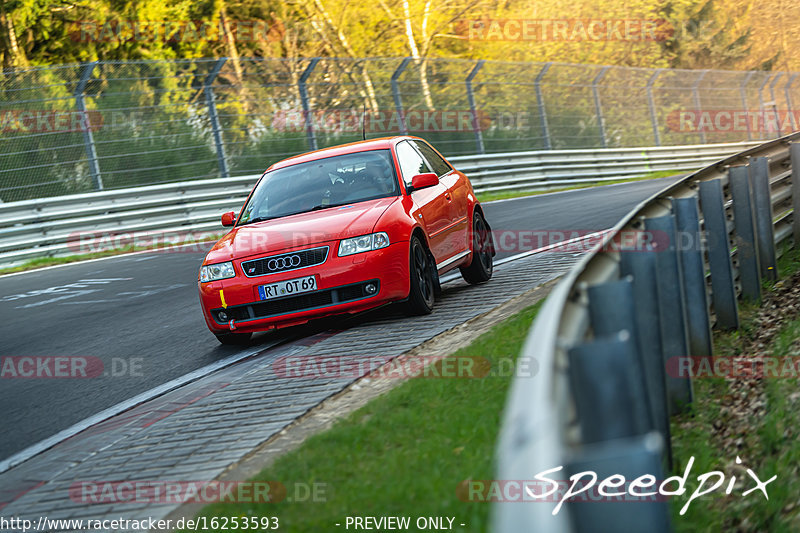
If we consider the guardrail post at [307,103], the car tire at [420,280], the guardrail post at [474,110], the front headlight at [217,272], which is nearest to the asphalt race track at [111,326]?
the front headlight at [217,272]

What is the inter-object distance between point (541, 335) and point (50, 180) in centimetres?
1734

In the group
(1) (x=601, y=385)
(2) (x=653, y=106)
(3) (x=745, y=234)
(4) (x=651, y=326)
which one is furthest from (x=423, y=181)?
(2) (x=653, y=106)

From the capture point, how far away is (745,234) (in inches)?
302

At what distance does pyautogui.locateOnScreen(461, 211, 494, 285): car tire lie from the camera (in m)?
10.1

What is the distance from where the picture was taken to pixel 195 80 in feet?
64.6

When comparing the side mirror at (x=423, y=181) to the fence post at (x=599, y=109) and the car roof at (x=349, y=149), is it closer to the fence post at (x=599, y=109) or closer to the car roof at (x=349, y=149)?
the car roof at (x=349, y=149)

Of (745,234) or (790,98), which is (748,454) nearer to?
(745,234)

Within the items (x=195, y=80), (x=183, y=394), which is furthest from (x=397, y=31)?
(x=183, y=394)

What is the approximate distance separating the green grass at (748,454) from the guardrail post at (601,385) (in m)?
1.63

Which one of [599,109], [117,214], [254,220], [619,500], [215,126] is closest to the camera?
[619,500]

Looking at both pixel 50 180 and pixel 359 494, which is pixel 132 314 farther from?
pixel 50 180

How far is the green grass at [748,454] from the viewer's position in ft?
12.6

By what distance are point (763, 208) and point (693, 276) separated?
284 centimetres

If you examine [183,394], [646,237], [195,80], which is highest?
[195,80]
